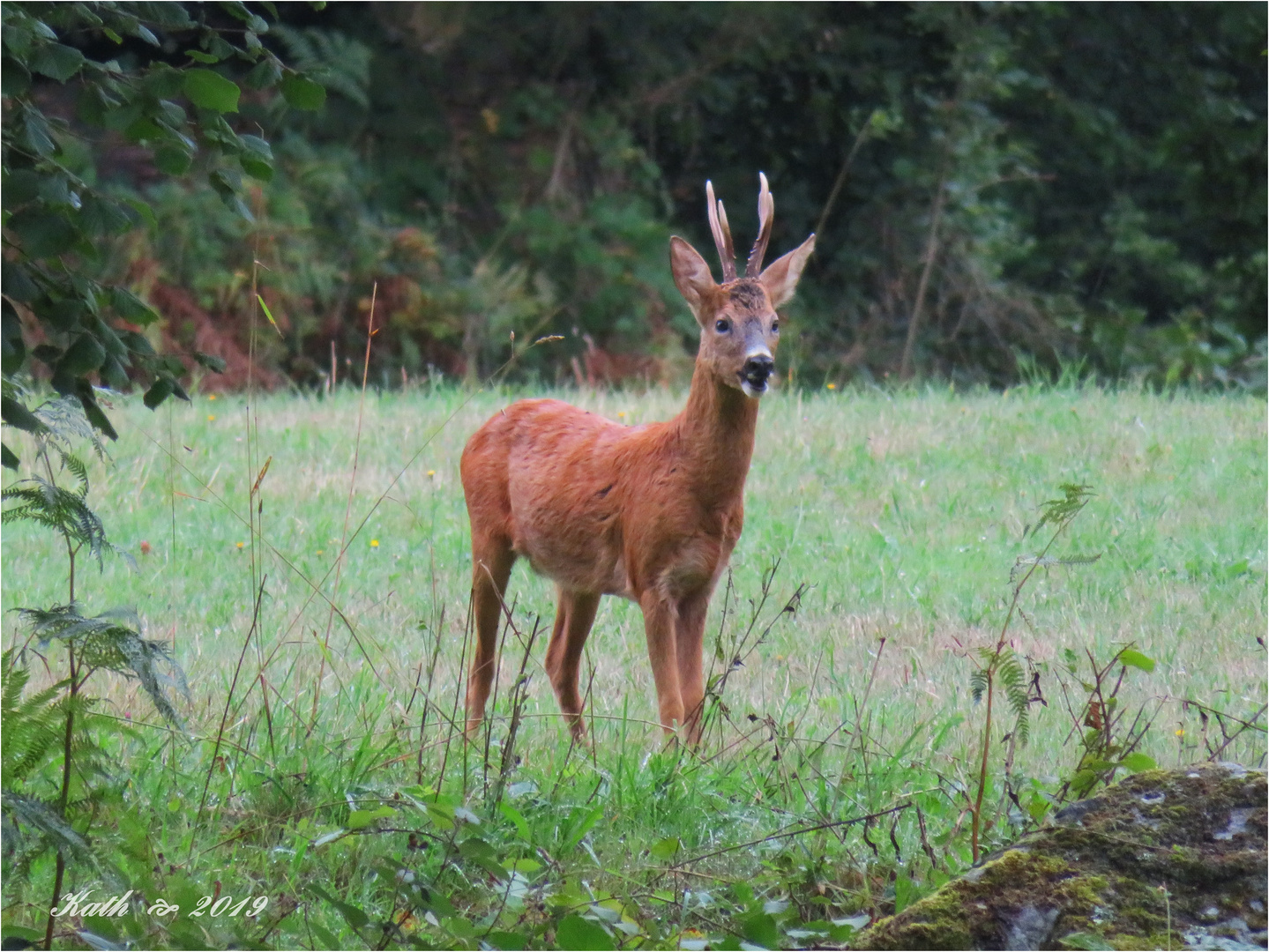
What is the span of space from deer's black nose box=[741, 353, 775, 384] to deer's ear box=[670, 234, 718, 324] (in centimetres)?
41

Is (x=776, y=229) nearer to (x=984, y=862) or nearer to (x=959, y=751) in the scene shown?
(x=959, y=751)

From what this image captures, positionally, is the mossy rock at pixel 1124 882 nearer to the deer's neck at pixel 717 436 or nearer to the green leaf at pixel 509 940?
the green leaf at pixel 509 940

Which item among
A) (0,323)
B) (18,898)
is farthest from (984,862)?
(0,323)

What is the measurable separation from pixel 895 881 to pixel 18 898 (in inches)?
79.1

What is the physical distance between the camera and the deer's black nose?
5.04m

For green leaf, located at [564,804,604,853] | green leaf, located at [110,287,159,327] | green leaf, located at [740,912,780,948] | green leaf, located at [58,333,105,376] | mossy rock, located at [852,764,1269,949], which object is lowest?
green leaf, located at [564,804,604,853]

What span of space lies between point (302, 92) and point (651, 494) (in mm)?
2192

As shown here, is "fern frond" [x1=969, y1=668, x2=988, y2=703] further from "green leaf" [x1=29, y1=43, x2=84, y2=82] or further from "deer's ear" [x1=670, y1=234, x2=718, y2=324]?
"green leaf" [x1=29, y1=43, x2=84, y2=82]

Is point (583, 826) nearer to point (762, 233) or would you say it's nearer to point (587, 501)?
point (587, 501)

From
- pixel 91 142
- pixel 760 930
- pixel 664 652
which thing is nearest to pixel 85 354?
pixel 91 142

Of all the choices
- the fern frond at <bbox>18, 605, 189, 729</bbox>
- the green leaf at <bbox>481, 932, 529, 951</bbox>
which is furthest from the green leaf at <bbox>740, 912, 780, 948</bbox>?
the fern frond at <bbox>18, 605, 189, 729</bbox>

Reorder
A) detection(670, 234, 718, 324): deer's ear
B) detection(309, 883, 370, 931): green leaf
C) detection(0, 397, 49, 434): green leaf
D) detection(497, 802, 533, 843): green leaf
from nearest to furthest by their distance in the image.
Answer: detection(309, 883, 370, 931): green leaf, detection(0, 397, 49, 434): green leaf, detection(497, 802, 533, 843): green leaf, detection(670, 234, 718, 324): deer's ear

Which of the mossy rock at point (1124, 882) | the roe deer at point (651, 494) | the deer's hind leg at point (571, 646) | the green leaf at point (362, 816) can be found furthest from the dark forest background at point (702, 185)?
the mossy rock at point (1124, 882)
